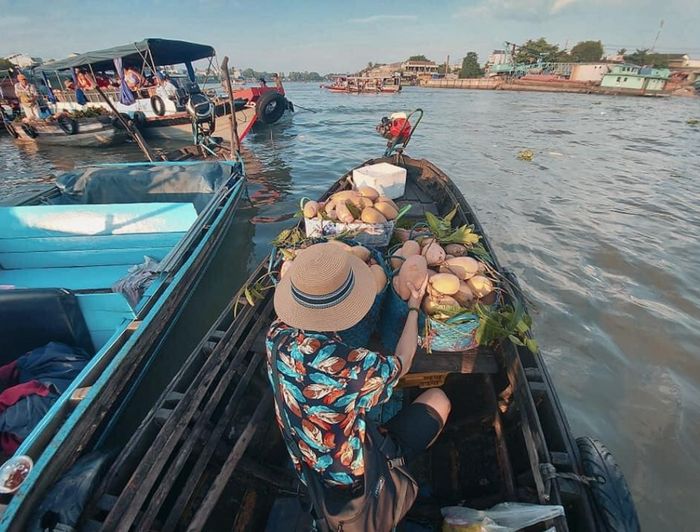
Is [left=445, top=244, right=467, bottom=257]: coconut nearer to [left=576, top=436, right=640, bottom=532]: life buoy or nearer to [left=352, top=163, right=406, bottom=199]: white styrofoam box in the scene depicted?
[left=576, top=436, right=640, bottom=532]: life buoy

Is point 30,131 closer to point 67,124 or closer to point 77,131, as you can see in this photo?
point 67,124

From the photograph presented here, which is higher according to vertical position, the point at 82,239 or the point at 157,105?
the point at 157,105

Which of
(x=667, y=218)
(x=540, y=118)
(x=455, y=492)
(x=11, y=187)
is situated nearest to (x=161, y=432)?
(x=455, y=492)

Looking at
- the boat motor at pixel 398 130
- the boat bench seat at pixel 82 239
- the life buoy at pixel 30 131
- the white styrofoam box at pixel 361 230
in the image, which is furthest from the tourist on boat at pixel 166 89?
the white styrofoam box at pixel 361 230

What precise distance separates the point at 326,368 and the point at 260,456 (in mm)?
1604

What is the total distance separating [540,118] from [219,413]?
29644mm

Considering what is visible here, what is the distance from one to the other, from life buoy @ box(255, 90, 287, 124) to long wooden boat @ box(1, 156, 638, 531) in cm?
1775

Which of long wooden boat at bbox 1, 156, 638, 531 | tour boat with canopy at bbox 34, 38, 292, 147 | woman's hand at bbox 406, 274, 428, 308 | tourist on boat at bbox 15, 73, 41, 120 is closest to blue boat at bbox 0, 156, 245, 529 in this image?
long wooden boat at bbox 1, 156, 638, 531

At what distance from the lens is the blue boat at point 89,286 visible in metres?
2.38

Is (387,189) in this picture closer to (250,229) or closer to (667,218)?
(250,229)

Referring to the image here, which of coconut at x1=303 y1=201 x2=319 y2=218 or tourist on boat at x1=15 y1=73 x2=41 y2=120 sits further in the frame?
tourist on boat at x1=15 y1=73 x2=41 y2=120

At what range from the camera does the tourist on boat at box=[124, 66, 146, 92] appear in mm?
15367

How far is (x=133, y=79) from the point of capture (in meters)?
15.5

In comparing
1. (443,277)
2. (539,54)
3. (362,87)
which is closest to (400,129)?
(443,277)
